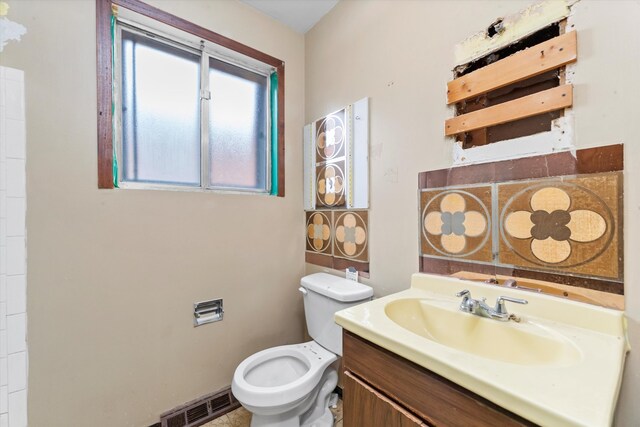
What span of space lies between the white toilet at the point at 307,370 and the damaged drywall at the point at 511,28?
1135 millimetres

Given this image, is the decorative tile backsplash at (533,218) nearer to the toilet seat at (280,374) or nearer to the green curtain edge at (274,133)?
the toilet seat at (280,374)

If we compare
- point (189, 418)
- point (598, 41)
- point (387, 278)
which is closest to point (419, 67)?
point (598, 41)

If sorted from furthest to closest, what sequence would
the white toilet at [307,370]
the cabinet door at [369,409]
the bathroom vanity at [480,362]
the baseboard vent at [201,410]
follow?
the baseboard vent at [201,410], the white toilet at [307,370], the cabinet door at [369,409], the bathroom vanity at [480,362]

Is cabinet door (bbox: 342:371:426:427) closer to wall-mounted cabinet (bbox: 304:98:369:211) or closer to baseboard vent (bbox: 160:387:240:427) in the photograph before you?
wall-mounted cabinet (bbox: 304:98:369:211)

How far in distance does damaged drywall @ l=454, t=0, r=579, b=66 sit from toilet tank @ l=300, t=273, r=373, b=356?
44.1 inches

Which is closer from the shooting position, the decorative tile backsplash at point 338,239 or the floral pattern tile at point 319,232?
the decorative tile backsplash at point 338,239

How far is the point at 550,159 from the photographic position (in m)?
0.87

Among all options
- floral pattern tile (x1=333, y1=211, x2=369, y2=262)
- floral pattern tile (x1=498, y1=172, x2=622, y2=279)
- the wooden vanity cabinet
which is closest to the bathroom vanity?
the wooden vanity cabinet

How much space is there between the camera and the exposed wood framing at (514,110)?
839 millimetres

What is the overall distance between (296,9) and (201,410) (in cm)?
243

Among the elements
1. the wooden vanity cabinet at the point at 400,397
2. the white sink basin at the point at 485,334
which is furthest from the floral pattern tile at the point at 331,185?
the wooden vanity cabinet at the point at 400,397

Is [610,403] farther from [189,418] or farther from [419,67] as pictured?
[189,418]

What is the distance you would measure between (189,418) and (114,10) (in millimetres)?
2080

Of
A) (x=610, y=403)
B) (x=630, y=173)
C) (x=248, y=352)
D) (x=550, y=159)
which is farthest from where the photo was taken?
(x=248, y=352)
